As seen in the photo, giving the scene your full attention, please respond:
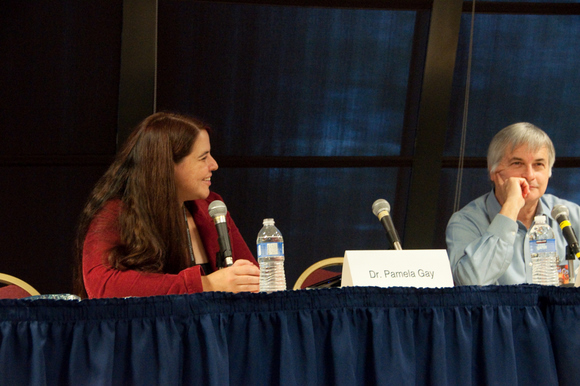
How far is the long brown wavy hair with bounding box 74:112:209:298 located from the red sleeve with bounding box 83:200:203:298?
0.03 m

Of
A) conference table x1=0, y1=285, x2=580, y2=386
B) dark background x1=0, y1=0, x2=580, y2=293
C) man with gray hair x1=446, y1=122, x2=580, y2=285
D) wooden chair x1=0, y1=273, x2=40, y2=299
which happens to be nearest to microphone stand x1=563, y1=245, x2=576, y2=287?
man with gray hair x1=446, y1=122, x2=580, y2=285

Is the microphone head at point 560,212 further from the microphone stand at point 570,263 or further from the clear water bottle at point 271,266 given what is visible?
the clear water bottle at point 271,266

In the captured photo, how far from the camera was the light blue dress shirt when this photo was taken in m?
1.59

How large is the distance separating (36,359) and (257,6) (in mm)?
3077

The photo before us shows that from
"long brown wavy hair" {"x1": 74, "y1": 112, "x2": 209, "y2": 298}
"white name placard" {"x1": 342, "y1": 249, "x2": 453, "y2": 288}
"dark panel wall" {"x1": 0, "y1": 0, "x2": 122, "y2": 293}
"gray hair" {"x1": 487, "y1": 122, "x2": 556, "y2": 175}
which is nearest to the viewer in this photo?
"white name placard" {"x1": 342, "y1": 249, "x2": 453, "y2": 288}

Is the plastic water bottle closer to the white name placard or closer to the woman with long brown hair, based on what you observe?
the white name placard

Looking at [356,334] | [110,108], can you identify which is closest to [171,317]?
[356,334]

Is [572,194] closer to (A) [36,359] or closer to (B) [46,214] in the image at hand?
(B) [46,214]

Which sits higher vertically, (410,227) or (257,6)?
(257,6)

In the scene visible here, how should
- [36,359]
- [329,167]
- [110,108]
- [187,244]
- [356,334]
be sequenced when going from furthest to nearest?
1. [329,167]
2. [110,108]
3. [187,244]
4. [356,334]
5. [36,359]

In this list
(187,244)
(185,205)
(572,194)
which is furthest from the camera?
(572,194)

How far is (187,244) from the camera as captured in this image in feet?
5.51

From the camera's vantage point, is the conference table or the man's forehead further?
the man's forehead

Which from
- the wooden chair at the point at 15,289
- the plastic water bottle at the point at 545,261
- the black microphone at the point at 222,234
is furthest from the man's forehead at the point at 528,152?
the wooden chair at the point at 15,289
